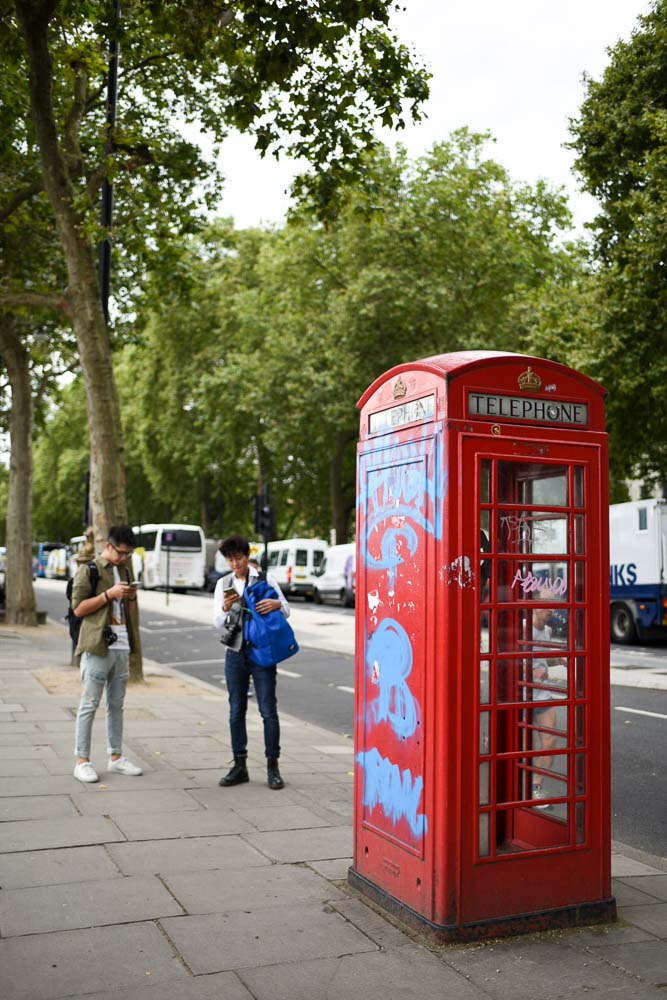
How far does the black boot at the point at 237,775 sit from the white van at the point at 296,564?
116 feet

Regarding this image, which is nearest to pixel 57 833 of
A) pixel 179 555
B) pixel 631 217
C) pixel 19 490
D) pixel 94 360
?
pixel 94 360

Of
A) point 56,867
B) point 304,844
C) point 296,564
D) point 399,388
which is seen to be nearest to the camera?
point 399,388

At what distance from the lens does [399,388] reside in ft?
14.8

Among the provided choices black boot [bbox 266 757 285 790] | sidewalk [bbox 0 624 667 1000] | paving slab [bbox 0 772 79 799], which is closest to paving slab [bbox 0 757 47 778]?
sidewalk [bbox 0 624 667 1000]

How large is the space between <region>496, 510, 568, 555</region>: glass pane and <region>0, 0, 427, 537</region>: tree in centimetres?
541

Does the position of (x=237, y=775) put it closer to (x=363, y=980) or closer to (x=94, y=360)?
(x=363, y=980)

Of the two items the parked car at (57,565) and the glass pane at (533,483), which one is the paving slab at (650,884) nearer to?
the glass pane at (533,483)

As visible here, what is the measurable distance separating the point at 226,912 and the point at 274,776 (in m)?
2.63

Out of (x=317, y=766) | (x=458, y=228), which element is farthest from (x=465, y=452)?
(x=458, y=228)

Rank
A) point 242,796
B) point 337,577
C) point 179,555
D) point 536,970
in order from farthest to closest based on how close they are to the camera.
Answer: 1. point 179,555
2. point 337,577
3. point 242,796
4. point 536,970

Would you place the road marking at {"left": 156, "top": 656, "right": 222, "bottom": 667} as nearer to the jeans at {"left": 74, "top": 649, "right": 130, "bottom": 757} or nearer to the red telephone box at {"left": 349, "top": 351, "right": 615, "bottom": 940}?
the jeans at {"left": 74, "top": 649, "right": 130, "bottom": 757}

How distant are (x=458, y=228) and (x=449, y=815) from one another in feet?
105

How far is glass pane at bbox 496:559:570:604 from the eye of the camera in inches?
169

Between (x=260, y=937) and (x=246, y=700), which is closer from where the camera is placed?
(x=260, y=937)
